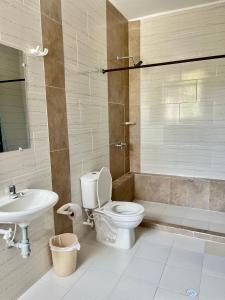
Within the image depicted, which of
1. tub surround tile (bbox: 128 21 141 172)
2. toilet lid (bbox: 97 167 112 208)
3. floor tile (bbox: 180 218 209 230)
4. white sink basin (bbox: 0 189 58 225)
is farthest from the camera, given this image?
tub surround tile (bbox: 128 21 141 172)

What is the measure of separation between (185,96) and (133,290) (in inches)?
102

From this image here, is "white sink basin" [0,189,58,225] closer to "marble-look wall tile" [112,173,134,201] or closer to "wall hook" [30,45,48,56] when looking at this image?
"wall hook" [30,45,48,56]

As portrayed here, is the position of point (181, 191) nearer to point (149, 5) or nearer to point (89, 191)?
point (89, 191)

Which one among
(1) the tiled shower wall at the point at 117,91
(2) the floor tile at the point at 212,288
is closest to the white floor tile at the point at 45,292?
(2) the floor tile at the point at 212,288

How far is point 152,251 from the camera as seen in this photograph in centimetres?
241

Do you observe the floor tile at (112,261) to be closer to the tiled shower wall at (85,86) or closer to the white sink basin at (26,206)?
the tiled shower wall at (85,86)

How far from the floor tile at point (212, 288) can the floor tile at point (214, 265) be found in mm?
67

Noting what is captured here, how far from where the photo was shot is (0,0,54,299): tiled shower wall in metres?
1.67

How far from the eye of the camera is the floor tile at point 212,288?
1.79 m

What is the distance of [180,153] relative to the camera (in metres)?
3.49

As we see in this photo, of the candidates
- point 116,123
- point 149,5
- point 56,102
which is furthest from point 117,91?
point 56,102

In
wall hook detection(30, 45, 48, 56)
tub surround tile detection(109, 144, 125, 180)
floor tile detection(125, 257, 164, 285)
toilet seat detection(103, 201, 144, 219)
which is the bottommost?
floor tile detection(125, 257, 164, 285)

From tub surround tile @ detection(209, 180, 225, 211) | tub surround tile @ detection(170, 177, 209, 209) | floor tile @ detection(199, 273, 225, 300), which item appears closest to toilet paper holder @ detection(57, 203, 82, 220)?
floor tile @ detection(199, 273, 225, 300)

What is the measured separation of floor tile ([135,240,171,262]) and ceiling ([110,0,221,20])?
2.99 meters
